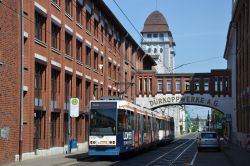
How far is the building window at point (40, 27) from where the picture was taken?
31.0 meters

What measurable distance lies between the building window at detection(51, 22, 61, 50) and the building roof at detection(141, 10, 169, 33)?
5648 inches

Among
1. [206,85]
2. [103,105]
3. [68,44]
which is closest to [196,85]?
[206,85]

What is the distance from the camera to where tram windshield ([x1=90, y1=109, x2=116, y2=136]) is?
28.4 m

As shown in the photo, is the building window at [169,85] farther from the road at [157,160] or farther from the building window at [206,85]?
the road at [157,160]

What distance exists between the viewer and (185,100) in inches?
2795

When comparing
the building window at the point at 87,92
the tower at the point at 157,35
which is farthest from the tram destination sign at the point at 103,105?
the tower at the point at 157,35

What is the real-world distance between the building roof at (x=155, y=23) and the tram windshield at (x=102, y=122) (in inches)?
5924

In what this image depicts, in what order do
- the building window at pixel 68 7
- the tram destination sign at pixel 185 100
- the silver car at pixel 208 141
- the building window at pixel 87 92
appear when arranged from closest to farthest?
the building window at pixel 68 7 → the silver car at pixel 208 141 → the building window at pixel 87 92 → the tram destination sign at pixel 185 100

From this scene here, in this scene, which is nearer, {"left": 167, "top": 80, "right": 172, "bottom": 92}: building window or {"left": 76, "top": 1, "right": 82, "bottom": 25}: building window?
{"left": 76, "top": 1, "right": 82, "bottom": 25}: building window

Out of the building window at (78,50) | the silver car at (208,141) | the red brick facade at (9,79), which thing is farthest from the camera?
the building window at (78,50)

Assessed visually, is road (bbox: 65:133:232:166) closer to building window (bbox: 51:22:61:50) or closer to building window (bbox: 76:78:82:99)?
building window (bbox: 76:78:82:99)

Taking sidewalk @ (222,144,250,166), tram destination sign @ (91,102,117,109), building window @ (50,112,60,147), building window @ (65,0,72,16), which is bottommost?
sidewalk @ (222,144,250,166)

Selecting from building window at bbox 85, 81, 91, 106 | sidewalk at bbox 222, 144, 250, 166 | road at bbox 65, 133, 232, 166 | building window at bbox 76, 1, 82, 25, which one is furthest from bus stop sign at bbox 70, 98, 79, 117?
building window at bbox 85, 81, 91, 106

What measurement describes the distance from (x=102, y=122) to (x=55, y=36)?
8.97 meters
